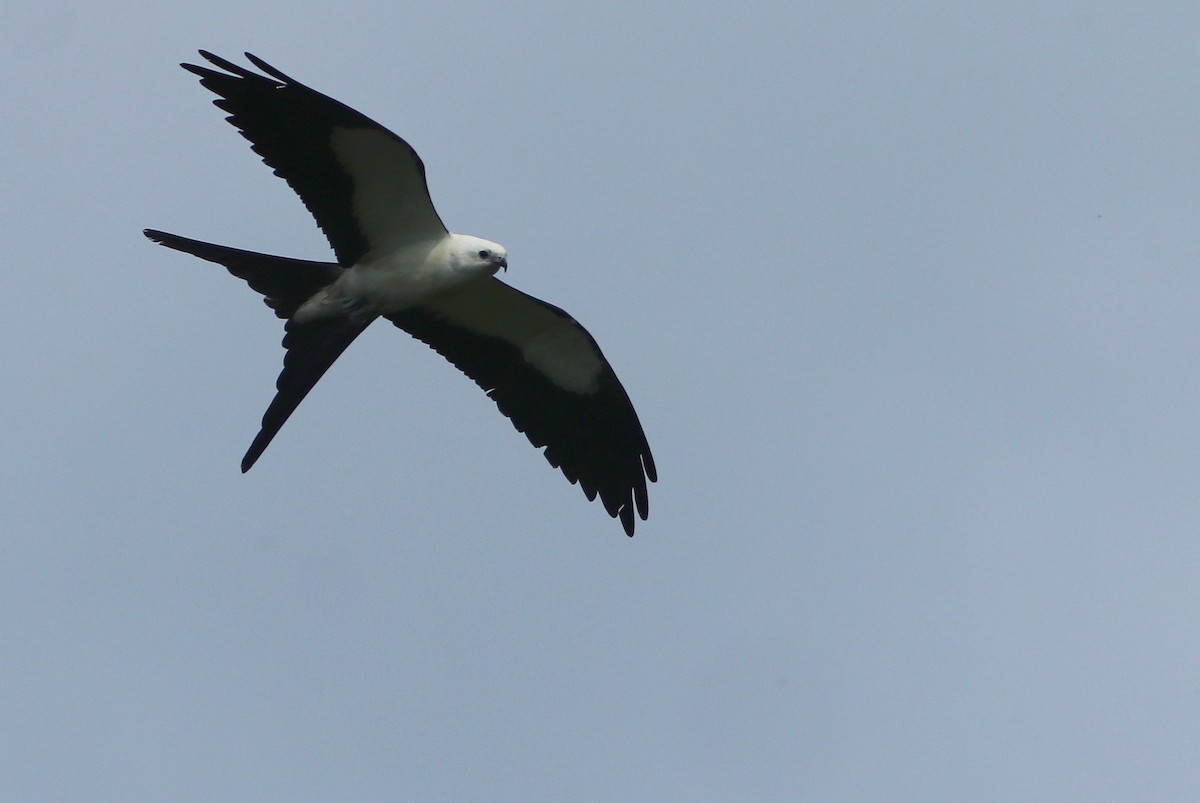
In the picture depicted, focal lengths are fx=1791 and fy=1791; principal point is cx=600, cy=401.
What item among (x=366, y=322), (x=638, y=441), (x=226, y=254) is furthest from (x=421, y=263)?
(x=638, y=441)

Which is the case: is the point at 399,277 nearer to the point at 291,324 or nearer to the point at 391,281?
the point at 391,281

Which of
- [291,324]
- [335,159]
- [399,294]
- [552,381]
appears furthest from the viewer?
[552,381]

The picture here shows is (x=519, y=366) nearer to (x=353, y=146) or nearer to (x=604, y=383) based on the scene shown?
(x=604, y=383)

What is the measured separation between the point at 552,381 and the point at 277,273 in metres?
2.67

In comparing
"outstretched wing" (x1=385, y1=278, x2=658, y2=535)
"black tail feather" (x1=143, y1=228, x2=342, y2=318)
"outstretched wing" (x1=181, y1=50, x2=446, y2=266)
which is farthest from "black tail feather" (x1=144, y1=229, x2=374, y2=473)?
"outstretched wing" (x1=385, y1=278, x2=658, y2=535)

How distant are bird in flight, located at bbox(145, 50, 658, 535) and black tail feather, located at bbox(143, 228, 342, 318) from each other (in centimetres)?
1

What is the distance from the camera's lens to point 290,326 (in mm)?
13992

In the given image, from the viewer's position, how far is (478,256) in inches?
547

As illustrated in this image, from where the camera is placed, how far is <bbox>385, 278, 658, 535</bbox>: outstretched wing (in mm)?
14891

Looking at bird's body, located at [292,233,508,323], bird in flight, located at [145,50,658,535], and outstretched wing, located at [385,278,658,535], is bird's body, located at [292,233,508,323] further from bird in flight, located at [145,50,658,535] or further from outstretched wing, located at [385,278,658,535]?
outstretched wing, located at [385,278,658,535]

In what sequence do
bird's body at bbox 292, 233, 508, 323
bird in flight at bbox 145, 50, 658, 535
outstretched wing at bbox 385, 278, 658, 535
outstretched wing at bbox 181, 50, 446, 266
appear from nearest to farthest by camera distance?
outstretched wing at bbox 181, 50, 446, 266 < bird in flight at bbox 145, 50, 658, 535 < bird's body at bbox 292, 233, 508, 323 < outstretched wing at bbox 385, 278, 658, 535

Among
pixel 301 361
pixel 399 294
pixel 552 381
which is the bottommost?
pixel 301 361

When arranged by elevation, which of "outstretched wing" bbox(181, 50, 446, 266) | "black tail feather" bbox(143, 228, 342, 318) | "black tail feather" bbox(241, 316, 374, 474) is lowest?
"black tail feather" bbox(241, 316, 374, 474)

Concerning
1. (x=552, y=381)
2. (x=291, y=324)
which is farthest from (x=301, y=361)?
(x=552, y=381)
